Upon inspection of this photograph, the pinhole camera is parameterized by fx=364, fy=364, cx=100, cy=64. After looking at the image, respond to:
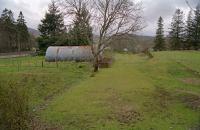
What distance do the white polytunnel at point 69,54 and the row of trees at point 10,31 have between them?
4240 centimetres

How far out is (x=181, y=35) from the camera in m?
105

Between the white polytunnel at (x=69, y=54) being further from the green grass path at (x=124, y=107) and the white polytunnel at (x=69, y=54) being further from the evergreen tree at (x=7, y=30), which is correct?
the evergreen tree at (x=7, y=30)

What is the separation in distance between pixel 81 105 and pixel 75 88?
258 inches

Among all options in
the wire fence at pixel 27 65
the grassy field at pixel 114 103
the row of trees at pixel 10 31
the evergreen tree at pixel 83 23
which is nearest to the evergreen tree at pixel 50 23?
the row of trees at pixel 10 31

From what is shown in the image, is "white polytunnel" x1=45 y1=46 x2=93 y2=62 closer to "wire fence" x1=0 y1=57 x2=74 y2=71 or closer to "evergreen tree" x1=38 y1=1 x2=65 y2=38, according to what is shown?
"wire fence" x1=0 y1=57 x2=74 y2=71

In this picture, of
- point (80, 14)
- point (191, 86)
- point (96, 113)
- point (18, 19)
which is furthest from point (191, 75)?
point (18, 19)

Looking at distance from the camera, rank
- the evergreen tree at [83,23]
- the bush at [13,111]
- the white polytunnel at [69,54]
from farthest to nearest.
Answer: the white polytunnel at [69,54]
the evergreen tree at [83,23]
the bush at [13,111]

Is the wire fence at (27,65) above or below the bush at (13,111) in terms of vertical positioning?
below

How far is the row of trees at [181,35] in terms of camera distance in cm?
10075

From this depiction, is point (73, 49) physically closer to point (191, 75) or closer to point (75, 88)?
point (191, 75)

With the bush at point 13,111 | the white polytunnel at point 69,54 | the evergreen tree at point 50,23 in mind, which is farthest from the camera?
the evergreen tree at point 50,23

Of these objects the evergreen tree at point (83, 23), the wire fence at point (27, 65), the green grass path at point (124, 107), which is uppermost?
the evergreen tree at point (83, 23)

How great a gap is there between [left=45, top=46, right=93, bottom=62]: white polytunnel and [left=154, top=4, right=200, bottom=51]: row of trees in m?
50.3

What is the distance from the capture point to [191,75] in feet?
125
